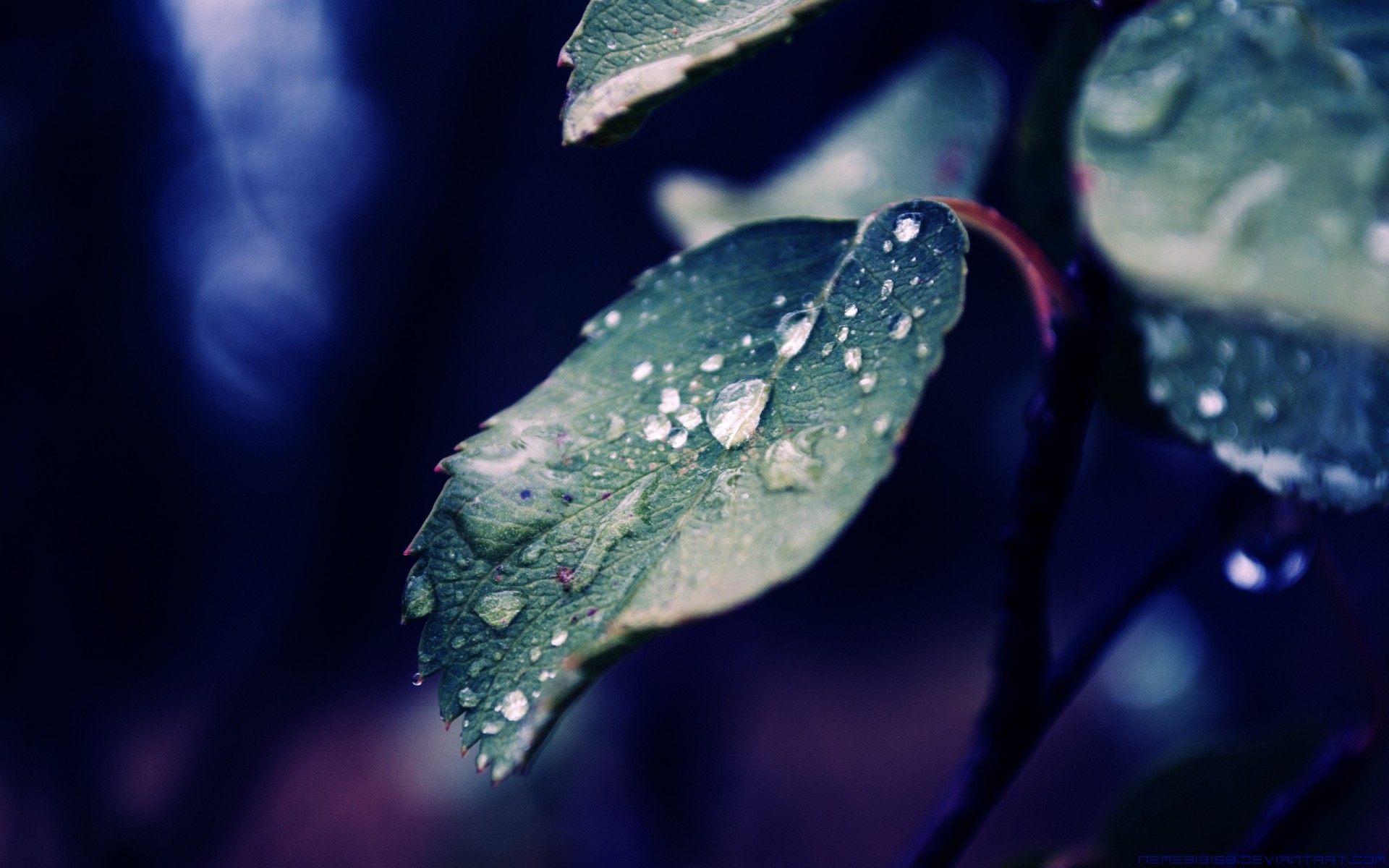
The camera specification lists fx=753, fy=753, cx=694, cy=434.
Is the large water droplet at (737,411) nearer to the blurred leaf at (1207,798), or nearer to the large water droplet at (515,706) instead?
the large water droplet at (515,706)

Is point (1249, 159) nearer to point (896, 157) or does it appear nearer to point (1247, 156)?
point (1247, 156)

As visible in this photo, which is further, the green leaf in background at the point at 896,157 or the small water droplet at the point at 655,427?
the green leaf in background at the point at 896,157

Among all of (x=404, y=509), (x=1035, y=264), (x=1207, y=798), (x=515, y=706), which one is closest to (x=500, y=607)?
(x=515, y=706)

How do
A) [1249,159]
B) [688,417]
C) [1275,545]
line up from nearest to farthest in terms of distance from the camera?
[1249,159] → [688,417] → [1275,545]

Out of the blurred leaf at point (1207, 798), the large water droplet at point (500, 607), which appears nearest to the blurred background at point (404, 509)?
the blurred leaf at point (1207, 798)

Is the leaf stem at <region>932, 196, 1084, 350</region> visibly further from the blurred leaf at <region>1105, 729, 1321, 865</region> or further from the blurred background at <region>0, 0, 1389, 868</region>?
the blurred leaf at <region>1105, 729, 1321, 865</region>

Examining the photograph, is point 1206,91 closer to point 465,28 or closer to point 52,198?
point 465,28
